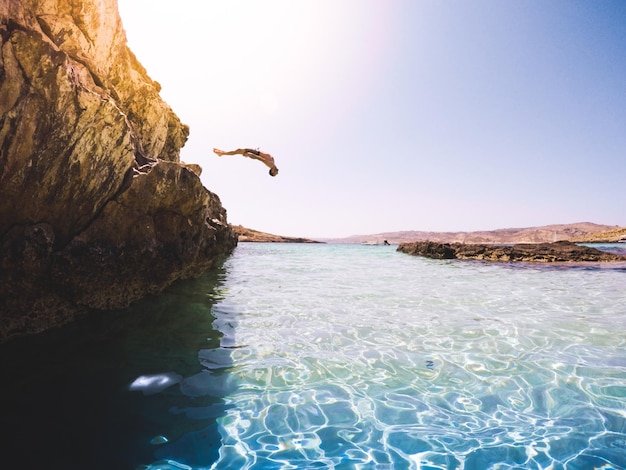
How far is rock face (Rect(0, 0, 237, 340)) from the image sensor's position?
5.08 meters

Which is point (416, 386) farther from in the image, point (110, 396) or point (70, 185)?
point (70, 185)

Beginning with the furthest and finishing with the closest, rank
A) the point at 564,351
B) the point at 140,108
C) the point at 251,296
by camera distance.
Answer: the point at 140,108, the point at 251,296, the point at 564,351

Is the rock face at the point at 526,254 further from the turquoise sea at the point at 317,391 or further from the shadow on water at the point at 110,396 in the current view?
the shadow on water at the point at 110,396

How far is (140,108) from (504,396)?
47.4ft

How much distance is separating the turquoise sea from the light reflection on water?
25mm

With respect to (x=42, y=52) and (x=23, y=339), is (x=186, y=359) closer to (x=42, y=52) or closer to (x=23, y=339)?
(x=23, y=339)

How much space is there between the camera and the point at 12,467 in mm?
2988

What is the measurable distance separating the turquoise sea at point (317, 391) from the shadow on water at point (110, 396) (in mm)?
21

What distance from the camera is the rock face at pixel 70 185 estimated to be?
5078 millimetres

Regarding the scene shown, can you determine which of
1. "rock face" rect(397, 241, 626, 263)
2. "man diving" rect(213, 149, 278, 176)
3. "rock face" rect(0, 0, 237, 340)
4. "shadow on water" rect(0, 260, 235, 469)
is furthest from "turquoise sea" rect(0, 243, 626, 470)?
"rock face" rect(397, 241, 626, 263)

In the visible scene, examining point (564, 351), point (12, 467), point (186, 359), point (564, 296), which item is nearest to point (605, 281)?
point (564, 296)

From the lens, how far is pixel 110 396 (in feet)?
14.0

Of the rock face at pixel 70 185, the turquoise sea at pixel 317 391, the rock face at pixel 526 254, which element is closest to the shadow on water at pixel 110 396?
the turquoise sea at pixel 317 391

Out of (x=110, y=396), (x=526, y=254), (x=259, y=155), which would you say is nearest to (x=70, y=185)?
(x=110, y=396)
